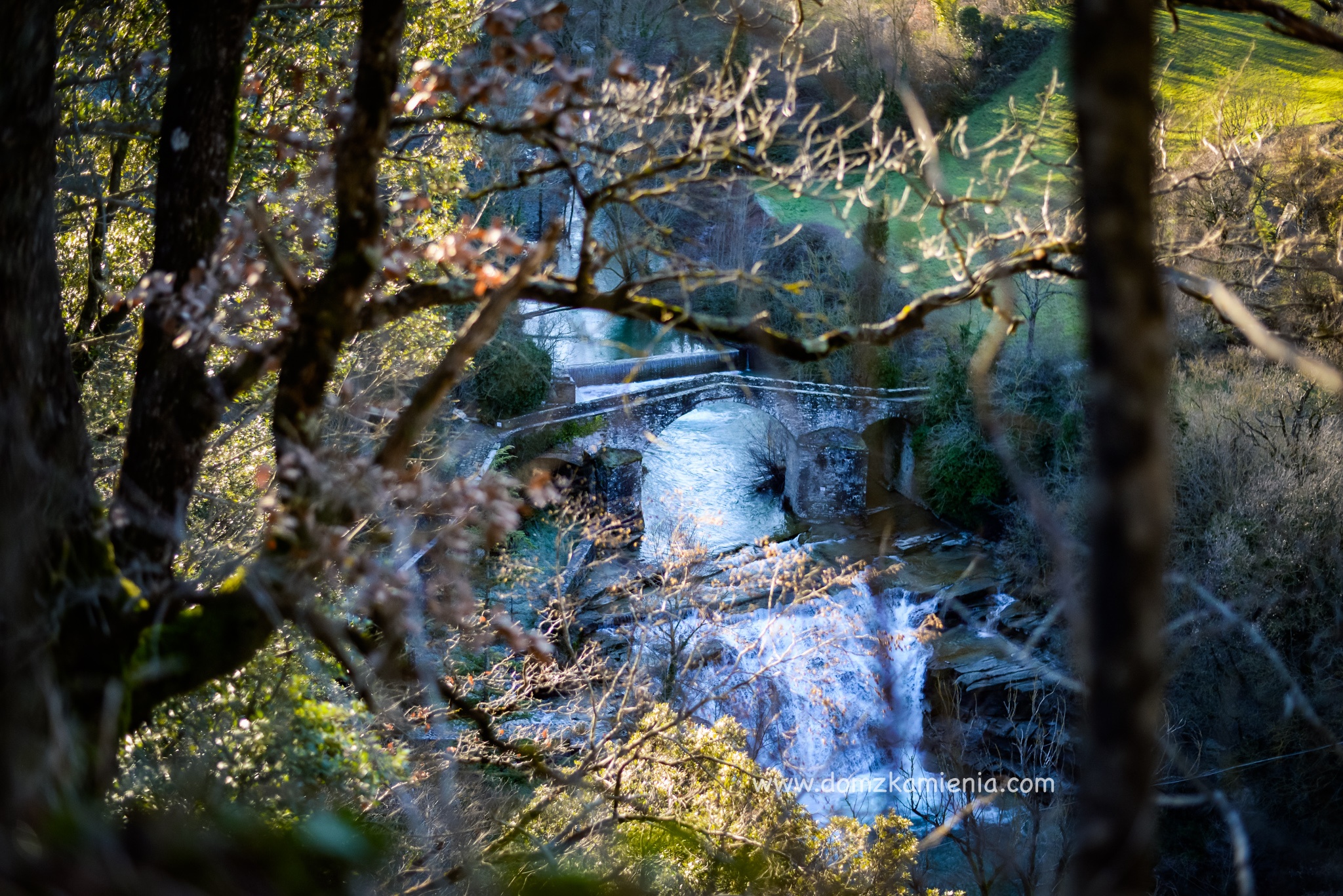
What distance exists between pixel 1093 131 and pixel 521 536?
16.6 metres

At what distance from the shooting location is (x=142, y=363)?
11.7 ft

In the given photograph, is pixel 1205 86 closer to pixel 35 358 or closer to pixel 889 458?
pixel 889 458

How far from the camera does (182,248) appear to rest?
12.1 ft

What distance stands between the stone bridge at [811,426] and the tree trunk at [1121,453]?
66.2 ft

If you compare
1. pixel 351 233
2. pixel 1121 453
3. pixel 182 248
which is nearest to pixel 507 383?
pixel 182 248

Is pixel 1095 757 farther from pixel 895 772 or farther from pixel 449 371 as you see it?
pixel 895 772

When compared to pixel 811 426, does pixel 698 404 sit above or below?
above

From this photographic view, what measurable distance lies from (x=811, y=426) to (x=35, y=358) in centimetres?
2128

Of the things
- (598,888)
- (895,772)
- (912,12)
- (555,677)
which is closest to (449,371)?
(598,888)

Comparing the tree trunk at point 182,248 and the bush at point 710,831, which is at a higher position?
the tree trunk at point 182,248

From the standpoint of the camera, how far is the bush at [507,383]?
21031mm

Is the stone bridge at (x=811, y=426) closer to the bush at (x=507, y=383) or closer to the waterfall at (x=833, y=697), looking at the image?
the bush at (x=507, y=383)

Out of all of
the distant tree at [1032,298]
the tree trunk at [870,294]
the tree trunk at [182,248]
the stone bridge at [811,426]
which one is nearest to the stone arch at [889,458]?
the stone bridge at [811,426]

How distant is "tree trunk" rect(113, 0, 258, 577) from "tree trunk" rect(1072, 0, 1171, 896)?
3.08 meters
